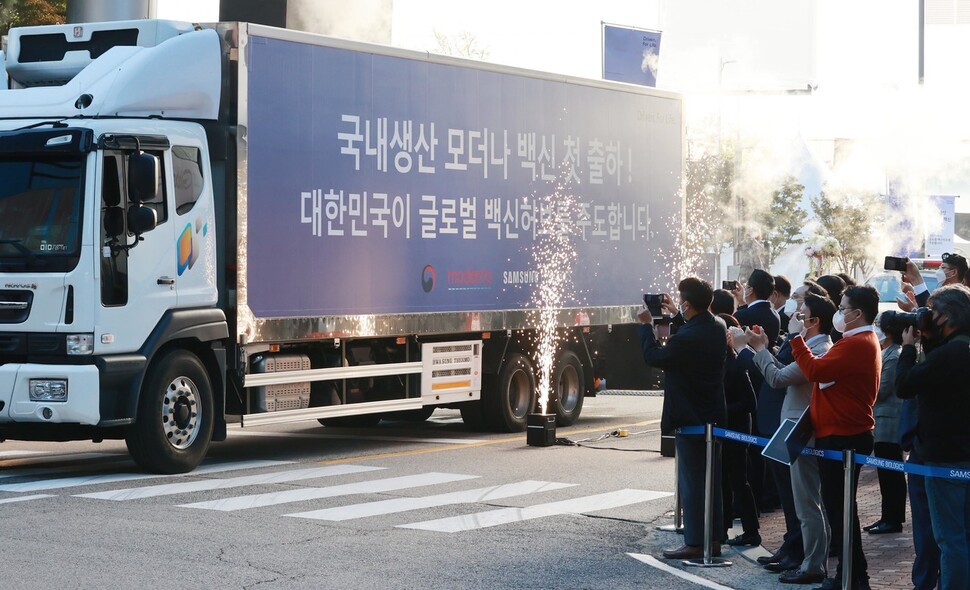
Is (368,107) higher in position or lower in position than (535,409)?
higher

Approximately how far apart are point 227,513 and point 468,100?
7.02 meters

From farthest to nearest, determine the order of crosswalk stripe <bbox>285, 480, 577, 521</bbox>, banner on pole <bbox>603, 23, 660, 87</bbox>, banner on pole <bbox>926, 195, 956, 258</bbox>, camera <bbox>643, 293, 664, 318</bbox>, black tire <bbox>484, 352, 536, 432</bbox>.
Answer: banner on pole <bbox>926, 195, 956, 258</bbox> < banner on pole <bbox>603, 23, 660, 87</bbox> < black tire <bbox>484, 352, 536, 432</bbox> < crosswalk stripe <bbox>285, 480, 577, 521</bbox> < camera <bbox>643, 293, 664, 318</bbox>

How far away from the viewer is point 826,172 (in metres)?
59.4

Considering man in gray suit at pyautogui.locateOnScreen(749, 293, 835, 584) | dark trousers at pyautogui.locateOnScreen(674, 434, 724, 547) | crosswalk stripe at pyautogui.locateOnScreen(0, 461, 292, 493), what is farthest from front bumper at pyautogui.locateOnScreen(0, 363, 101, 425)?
man in gray suit at pyautogui.locateOnScreen(749, 293, 835, 584)

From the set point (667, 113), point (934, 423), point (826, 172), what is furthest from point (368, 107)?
point (826, 172)

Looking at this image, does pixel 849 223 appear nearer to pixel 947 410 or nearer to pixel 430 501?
pixel 430 501

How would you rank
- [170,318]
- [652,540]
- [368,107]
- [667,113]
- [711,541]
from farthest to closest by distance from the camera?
[667,113]
[368,107]
[170,318]
[652,540]
[711,541]

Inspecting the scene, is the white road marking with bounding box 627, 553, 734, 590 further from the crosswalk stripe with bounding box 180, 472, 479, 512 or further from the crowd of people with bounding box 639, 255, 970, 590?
the crosswalk stripe with bounding box 180, 472, 479, 512

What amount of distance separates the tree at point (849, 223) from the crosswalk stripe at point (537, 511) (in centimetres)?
4570

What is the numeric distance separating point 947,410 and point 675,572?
2.37 meters

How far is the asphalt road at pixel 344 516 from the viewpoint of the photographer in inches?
360

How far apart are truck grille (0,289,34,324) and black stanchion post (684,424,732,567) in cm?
613

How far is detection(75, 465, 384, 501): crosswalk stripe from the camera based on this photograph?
40.0 feet

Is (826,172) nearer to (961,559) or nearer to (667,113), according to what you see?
(667,113)
